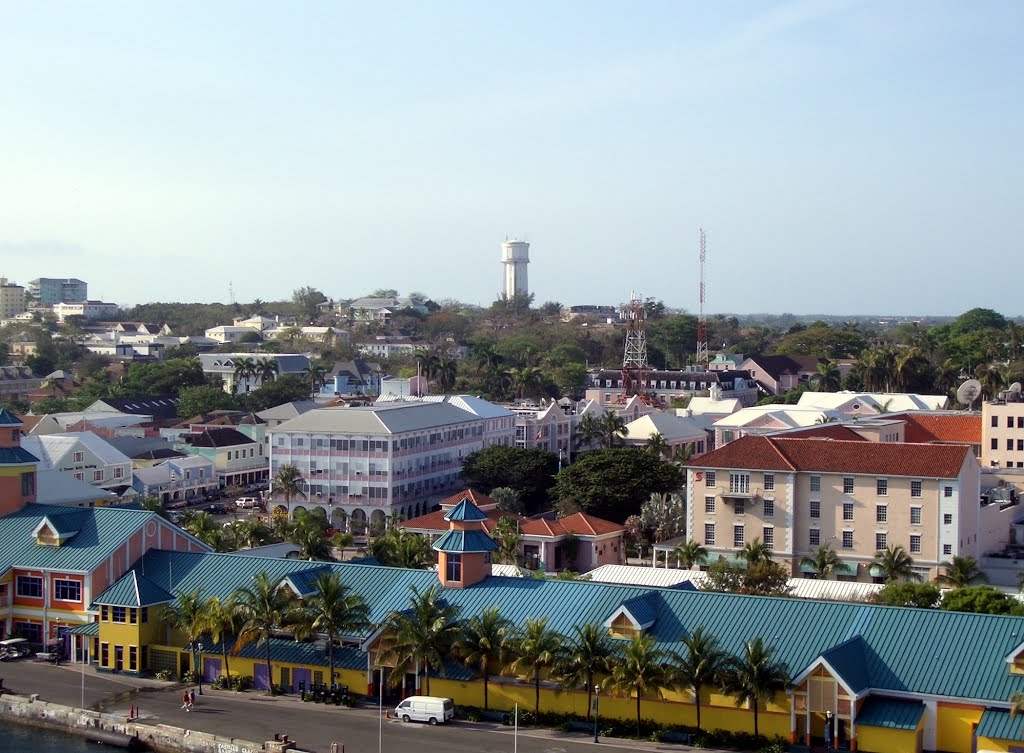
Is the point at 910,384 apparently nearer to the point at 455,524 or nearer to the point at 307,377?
the point at 307,377

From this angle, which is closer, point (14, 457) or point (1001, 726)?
point (1001, 726)

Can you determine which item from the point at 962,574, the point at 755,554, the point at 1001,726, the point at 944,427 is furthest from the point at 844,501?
the point at 944,427

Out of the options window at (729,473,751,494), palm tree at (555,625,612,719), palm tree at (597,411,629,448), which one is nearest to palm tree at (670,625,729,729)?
palm tree at (555,625,612,719)

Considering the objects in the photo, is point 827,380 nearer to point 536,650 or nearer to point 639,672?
point 536,650

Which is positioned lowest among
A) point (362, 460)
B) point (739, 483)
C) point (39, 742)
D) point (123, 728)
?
point (39, 742)

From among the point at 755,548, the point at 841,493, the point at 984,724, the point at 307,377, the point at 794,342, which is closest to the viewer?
the point at 984,724

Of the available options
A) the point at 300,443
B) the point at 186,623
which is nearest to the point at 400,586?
the point at 186,623

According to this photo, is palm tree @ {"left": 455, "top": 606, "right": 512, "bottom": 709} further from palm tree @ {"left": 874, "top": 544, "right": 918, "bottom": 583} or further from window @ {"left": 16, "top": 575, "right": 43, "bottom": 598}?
palm tree @ {"left": 874, "top": 544, "right": 918, "bottom": 583}
